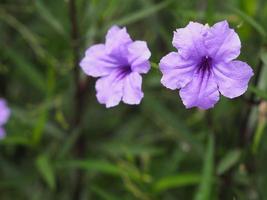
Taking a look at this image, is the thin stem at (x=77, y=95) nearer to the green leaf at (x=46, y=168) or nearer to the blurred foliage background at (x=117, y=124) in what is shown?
the blurred foliage background at (x=117, y=124)

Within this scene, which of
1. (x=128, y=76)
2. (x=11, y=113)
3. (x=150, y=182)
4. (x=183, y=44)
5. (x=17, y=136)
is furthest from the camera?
(x=11, y=113)

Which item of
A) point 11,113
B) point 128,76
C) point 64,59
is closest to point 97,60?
point 128,76

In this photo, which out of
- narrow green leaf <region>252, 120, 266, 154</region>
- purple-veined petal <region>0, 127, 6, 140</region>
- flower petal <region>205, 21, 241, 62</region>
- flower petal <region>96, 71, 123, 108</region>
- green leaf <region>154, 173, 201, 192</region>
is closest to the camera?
flower petal <region>205, 21, 241, 62</region>

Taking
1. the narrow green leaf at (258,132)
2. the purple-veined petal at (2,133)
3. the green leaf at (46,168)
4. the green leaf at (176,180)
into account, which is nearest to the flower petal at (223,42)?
the narrow green leaf at (258,132)

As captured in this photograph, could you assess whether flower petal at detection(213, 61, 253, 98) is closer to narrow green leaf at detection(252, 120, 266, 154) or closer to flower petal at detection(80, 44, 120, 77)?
flower petal at detection(80, 44, 120, 77)

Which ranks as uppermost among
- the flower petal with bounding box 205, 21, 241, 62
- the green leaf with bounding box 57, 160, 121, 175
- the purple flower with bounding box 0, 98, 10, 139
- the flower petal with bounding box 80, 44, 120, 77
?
the purple flower with bounding box 0, 98, 10, 139

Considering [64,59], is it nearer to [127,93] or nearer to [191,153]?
[191,153]

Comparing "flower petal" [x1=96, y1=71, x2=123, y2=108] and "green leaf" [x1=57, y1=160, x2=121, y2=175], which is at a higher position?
"flower petal" [x1=96, y1=71, x2=123, y2=108]

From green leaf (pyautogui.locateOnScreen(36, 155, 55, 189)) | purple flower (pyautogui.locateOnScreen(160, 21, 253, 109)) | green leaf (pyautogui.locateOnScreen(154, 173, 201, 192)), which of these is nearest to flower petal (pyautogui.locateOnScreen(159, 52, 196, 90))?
purple flower (pyautogui.locateOnScreen(160, 21, 253, 109))
